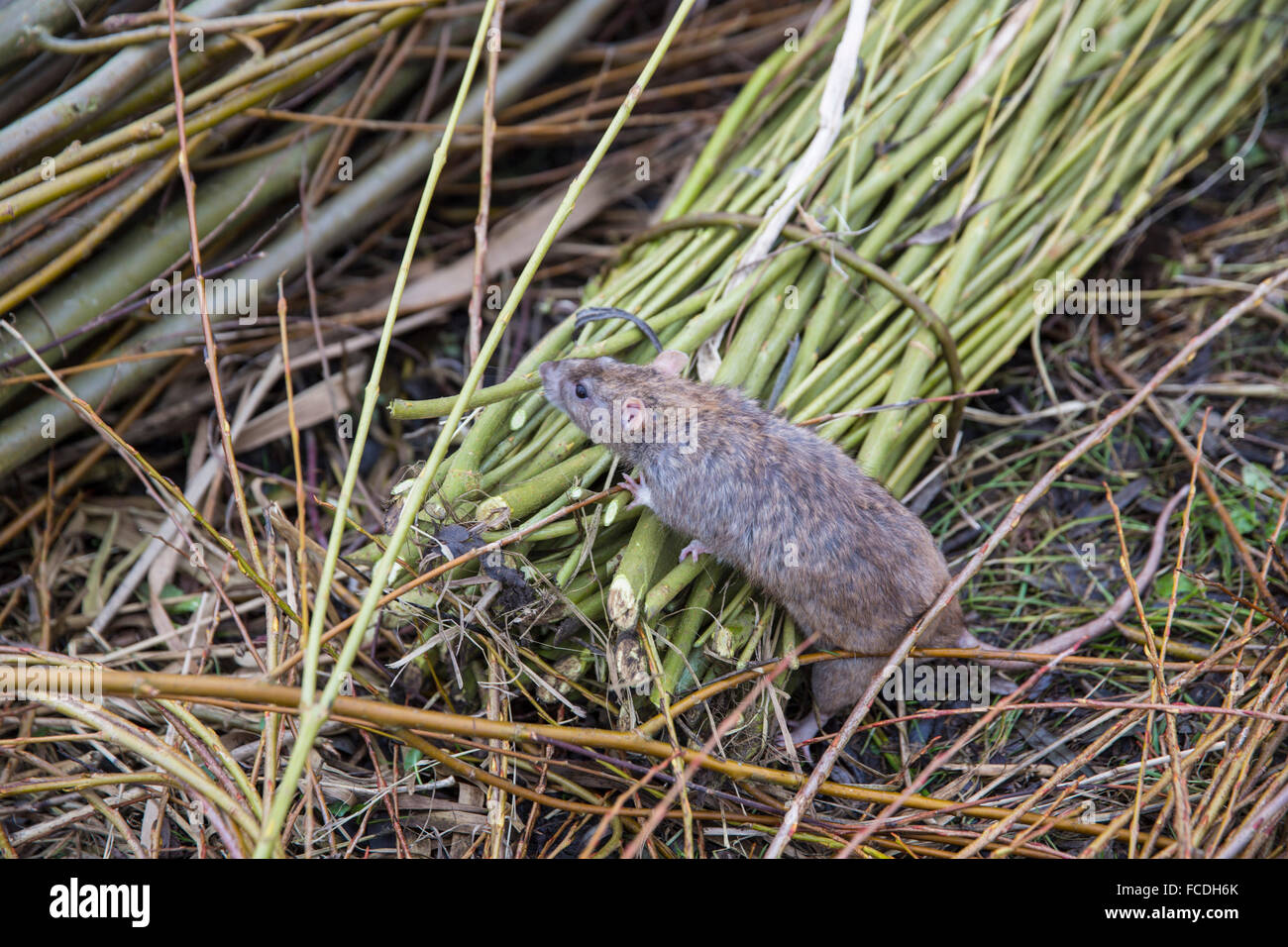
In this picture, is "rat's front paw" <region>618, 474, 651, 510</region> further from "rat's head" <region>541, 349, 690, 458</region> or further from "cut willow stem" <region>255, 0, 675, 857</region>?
"cut willow stem" <region>255, 0, 675, 857</region>

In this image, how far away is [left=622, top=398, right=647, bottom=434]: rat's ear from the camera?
3092 mm

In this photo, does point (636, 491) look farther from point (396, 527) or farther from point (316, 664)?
point (316, 664)

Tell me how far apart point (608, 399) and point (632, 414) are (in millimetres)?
110

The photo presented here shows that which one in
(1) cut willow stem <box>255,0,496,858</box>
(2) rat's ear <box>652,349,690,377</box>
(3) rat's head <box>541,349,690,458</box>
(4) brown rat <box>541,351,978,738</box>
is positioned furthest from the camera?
(2) rat's ear <box>652,349,690,377</box>

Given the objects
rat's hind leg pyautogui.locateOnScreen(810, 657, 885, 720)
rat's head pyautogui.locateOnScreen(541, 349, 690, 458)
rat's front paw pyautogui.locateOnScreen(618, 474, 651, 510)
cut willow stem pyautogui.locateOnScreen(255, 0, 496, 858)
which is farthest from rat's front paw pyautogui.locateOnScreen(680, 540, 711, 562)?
A: cut willow stem pyautogui.locateOnScreen(255, 0, 496, 858)

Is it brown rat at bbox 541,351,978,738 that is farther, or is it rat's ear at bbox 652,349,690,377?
rat's ear at bbox 652,349,690,377

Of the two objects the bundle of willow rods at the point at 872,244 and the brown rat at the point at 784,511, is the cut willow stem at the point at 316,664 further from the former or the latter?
the brown rat at the point at 784,511

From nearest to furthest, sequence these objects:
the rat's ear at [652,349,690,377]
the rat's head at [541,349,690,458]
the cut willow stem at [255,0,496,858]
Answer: the cut willow stem at [255,0,496,858]
the rat's head at [541,349,690,458]
the rat's ear at [652,349,690,377]

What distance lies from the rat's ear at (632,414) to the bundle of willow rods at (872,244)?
8.1 inches

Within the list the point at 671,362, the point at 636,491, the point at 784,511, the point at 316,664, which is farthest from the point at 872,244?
the point at 316,664

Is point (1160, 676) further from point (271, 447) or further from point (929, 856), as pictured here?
point (271, 447)

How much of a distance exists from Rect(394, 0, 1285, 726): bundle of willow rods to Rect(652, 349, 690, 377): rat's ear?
8 cm
